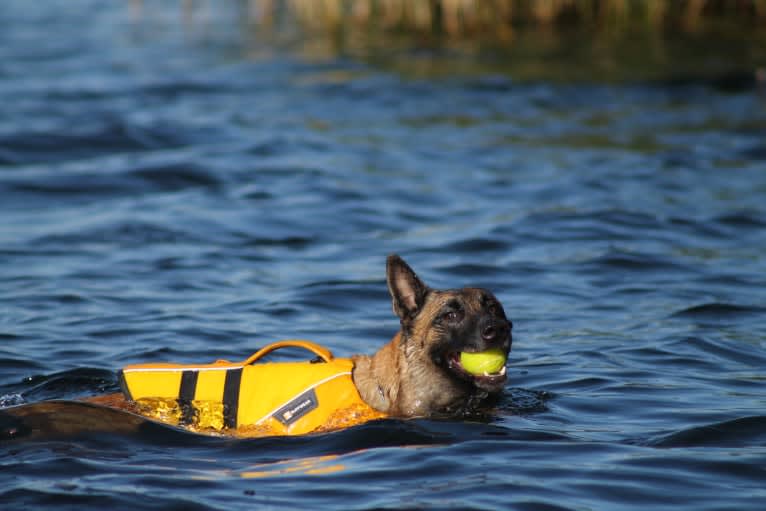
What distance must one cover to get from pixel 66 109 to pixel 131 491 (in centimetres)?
1731

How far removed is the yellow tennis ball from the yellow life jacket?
0.68 meters

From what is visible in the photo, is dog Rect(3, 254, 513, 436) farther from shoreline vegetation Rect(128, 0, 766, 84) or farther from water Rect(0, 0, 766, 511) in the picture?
shoreline vegetation Rect(128, 0, 766, 84)

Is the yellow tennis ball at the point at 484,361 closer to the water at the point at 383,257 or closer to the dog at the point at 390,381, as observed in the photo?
the dog at the point at 390,381

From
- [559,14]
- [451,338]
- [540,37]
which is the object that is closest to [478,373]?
[451,338]

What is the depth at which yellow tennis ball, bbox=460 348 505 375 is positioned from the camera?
7.71 meters

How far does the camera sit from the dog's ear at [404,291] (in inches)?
317

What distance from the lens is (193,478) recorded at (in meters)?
6.86

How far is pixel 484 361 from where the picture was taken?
7.74 metres

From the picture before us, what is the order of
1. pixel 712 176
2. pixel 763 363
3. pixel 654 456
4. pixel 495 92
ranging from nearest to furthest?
pixel 654 456
pixel 763 363
pixel 712 176
pixel 495 92

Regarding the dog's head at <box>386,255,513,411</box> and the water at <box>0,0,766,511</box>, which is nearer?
the water at <box>0,0,766,511</box>

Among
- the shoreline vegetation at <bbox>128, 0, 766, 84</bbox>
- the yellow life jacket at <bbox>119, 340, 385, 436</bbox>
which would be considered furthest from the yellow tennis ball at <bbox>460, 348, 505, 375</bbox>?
the shoreline vegetation at <bbox>128, 0, 766, 84</bbox>

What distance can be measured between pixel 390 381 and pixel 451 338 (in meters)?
0.53

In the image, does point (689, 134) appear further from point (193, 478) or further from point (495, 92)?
point (193, 478)

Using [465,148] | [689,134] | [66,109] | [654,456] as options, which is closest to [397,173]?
[465,148]
